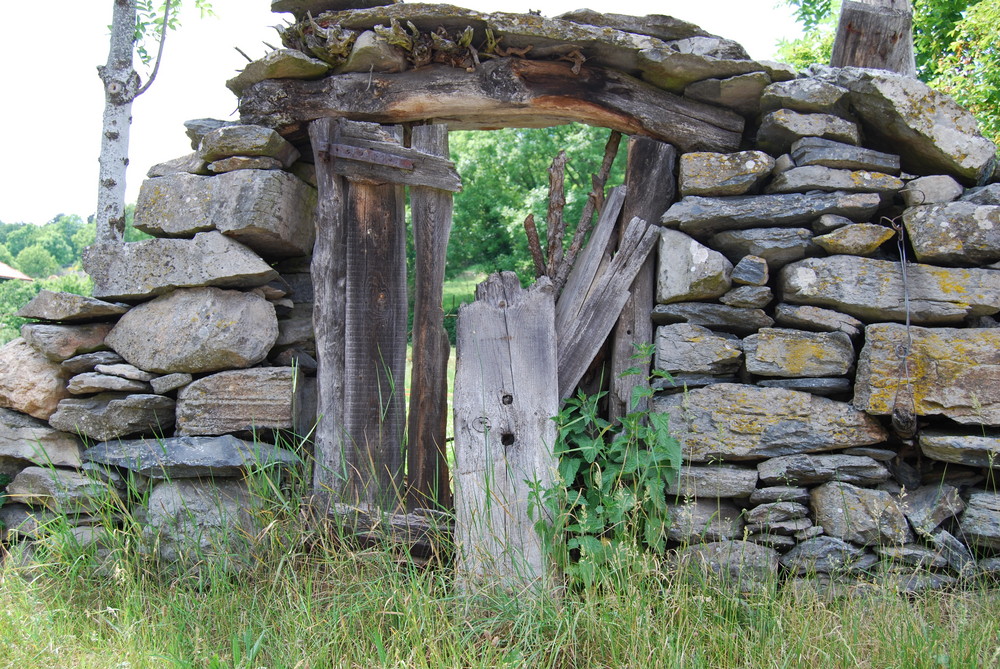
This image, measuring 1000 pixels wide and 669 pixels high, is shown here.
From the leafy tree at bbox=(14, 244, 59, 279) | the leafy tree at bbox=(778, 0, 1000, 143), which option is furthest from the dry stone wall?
the leafy tree at bbox=(14, 244, 59, 279)

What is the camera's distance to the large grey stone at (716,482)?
323cm

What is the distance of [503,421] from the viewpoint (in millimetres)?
3260

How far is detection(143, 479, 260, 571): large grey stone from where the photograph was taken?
9.83 ft

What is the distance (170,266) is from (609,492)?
2411mm

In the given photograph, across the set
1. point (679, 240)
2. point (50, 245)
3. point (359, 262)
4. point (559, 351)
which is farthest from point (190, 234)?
point (50, 245)

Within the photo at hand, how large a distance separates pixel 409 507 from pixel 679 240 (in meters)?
1.94

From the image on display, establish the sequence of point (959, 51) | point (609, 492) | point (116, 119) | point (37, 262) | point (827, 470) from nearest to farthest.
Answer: point (609, 492), point (827, 470), point (116, 119), point (959, 51), point (37, 262)

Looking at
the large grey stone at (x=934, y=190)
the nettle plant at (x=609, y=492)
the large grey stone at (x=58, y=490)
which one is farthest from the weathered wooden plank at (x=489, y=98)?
the large grey stone at (x=58, y=490)

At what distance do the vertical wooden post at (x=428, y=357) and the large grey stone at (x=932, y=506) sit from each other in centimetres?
220

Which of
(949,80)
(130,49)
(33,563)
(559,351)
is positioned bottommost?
(33,563)

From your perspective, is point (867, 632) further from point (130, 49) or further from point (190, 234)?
point (130, 49)

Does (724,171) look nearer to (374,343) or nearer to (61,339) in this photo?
(374,343)

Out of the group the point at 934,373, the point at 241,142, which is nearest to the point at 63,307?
the point at 241,142

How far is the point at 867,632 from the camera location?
261 centimetres
